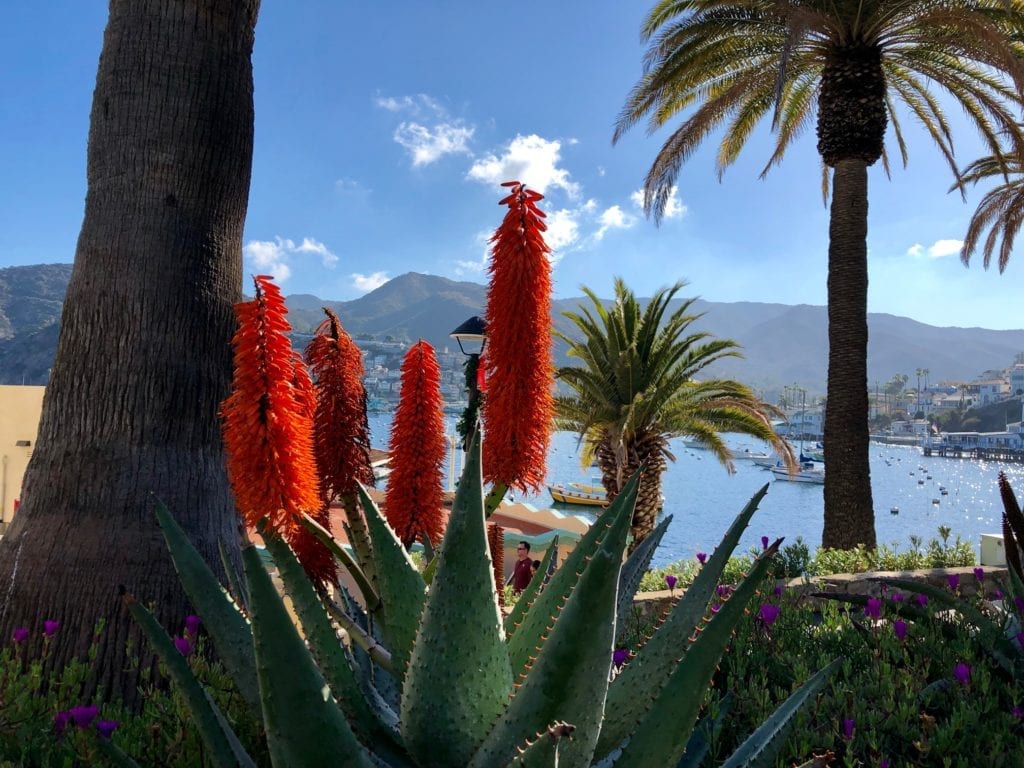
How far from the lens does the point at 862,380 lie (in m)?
11.4

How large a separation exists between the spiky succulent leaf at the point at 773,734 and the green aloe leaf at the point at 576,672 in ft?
1.65

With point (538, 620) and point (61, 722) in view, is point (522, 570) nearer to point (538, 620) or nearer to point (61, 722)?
point (61, 722)

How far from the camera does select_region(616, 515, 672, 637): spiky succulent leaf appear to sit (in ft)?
5.88

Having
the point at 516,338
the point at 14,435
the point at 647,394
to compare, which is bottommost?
the point at 14,435

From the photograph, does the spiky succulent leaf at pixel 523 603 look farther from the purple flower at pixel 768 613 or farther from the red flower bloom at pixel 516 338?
the purple flower at pixel 768 613

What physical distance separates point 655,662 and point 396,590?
585 millimetres

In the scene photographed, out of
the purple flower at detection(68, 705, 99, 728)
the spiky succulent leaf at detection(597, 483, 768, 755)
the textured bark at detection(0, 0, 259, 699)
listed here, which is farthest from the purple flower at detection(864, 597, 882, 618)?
the purple flower at detection(68, 705, 99, 728)

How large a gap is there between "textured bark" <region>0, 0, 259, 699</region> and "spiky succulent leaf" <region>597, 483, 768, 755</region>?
7.80 feet

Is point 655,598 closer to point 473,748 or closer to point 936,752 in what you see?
point 936,752

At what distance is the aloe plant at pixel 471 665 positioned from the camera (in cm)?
106

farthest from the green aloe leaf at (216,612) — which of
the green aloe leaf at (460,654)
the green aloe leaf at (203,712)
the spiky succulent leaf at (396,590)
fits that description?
the green aloe leaf at (460,654)

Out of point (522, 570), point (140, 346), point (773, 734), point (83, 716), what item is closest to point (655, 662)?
point (773, 734)

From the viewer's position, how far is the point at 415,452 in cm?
219

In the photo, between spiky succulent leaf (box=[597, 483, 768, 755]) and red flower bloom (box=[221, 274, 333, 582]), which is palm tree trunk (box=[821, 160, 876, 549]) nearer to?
spiky succulent leaf (box=[597, 483, 768, 755])
